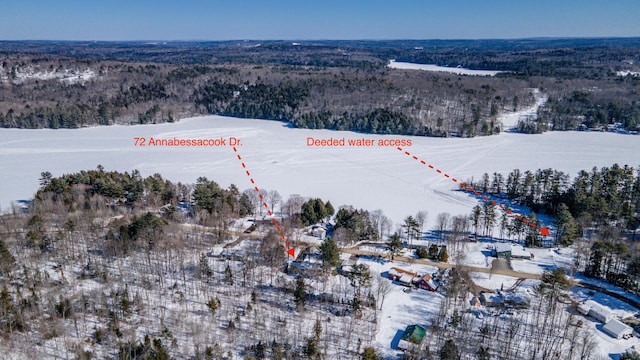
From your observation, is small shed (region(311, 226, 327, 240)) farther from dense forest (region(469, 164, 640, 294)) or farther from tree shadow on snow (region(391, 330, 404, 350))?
tree shadow on snow (region(391, 330, 404, 350))

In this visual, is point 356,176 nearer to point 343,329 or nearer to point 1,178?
point 343,329

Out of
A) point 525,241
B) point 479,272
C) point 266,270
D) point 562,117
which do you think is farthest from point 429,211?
point 562,117

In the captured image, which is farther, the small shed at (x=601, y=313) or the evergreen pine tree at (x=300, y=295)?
the evergreen pine tree at (x=300, y=295)

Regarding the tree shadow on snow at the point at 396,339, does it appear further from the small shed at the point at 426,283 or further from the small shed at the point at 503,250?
the small shed at the point at 503,250

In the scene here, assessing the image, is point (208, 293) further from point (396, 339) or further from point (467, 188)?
point (467, 188)

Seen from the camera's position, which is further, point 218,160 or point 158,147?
point 158,147

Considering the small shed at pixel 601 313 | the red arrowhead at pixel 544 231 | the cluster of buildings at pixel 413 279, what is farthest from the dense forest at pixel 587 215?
the cluster of buildings at pixel 413 279

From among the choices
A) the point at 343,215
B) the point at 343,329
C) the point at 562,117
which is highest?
the point at 562,117
